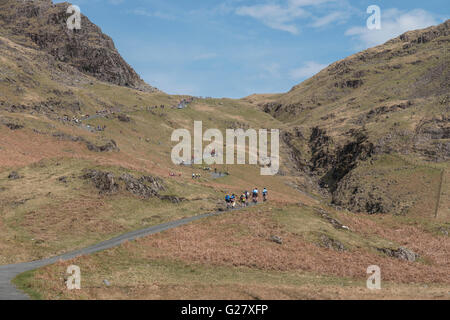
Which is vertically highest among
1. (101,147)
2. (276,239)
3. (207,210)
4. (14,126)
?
(14,126)

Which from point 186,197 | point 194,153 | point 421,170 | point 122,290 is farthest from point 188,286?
point 194,153

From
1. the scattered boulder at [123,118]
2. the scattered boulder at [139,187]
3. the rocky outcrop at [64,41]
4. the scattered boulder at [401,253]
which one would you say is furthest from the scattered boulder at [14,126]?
the rocky outcrop at [64,41]

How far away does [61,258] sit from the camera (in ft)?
98.3

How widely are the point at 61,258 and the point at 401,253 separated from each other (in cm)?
3258

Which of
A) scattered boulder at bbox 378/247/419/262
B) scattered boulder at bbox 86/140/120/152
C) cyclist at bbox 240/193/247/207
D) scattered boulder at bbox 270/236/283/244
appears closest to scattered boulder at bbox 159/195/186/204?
cyclist at bbox 240/193/247/207

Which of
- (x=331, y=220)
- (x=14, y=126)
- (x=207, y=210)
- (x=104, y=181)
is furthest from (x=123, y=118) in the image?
(x=331, y=220)

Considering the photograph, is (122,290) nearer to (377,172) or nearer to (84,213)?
(84,213)

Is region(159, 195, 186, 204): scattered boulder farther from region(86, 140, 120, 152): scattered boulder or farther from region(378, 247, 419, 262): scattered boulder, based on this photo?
region(86, 140, 120, 152): scattered boulder

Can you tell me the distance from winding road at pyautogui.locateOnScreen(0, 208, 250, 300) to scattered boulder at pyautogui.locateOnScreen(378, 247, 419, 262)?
759 inches

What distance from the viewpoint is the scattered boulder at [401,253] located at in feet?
127

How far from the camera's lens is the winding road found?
20891mm

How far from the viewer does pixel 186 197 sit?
53.9m

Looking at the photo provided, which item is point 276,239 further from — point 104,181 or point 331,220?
point 104,181
